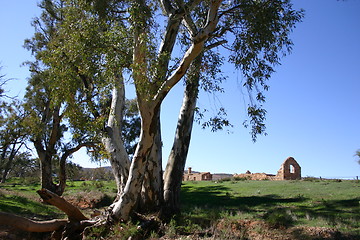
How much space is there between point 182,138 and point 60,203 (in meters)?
4.49

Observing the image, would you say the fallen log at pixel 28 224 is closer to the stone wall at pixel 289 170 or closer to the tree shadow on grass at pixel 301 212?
the tree shadow on grass at pixel 301 212

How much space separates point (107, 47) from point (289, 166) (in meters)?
21.3

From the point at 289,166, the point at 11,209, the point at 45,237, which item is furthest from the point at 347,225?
the point at 289,166

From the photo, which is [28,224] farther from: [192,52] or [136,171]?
[192,52]

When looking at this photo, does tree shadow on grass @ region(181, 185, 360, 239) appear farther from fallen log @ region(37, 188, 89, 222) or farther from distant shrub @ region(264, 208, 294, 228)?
fallen log @ region(37, 188, 89, 222)

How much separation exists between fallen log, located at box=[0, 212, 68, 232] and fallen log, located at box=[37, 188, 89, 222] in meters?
0.23

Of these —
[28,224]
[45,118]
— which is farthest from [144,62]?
[45,118]

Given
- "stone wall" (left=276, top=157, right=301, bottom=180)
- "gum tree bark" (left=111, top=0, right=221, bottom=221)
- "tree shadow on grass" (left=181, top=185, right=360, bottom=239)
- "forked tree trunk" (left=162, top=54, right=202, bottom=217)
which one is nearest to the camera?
"gum tree bark" (left=111, top=0, right=221, bottom=221)

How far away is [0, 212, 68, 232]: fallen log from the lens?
6514 mm

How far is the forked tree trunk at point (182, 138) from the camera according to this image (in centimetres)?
1057

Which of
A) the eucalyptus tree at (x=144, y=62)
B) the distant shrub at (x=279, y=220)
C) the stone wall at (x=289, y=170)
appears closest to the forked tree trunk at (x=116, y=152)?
the eucalyptus tree at (x=144, y=62)

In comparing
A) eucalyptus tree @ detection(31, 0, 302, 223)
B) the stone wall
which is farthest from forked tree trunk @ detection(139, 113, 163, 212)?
the stone wall

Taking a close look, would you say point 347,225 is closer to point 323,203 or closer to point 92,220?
point 323,203

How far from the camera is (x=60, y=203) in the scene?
25.8 ft
